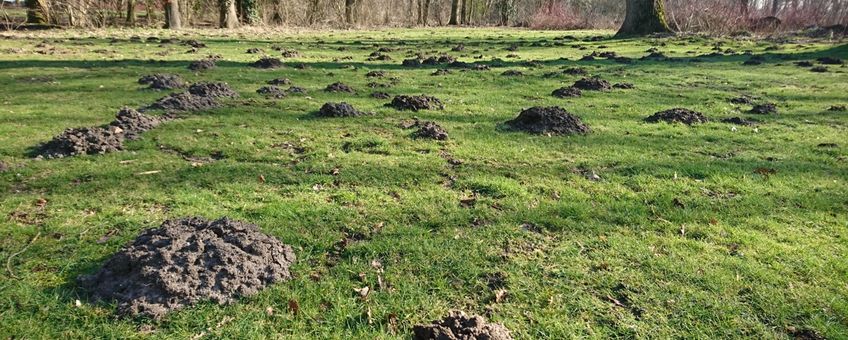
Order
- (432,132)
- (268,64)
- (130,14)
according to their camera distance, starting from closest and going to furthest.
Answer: (432,132), (268,64), (130,14)

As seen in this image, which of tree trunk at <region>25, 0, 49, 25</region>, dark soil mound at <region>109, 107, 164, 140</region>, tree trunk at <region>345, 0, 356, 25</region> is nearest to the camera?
dark soil mound at <region>109, 107, 164, 140</region>

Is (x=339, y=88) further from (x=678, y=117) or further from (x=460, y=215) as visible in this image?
(x=460, y=215)

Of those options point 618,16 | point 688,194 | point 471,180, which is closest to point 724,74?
point 688,194

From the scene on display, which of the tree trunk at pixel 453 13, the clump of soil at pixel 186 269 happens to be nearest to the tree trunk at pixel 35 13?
the clump of soil at pixel 186 269

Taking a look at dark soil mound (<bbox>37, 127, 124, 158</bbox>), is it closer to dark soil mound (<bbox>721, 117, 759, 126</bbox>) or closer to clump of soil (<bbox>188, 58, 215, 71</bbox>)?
clump of soil (<bbox>188, 58, 215, 71</bbox>)

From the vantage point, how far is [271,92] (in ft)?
33.1

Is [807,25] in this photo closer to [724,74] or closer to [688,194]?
[724,74]

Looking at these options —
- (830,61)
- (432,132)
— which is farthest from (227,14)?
(830,61)

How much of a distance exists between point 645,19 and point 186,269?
29430 millimetres

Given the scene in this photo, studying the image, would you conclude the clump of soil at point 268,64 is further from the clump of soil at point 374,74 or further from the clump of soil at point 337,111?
the clump of soil at point 337,111

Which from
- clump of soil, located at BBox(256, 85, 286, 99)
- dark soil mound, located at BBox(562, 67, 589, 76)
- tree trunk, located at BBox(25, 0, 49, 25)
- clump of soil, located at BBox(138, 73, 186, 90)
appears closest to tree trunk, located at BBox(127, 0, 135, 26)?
tree trunk, located at BBox(25, 0, 49, 25)

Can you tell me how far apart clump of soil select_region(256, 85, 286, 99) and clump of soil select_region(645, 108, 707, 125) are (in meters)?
6.52

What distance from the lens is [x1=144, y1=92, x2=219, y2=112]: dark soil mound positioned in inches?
330

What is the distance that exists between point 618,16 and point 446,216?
2176 inches
